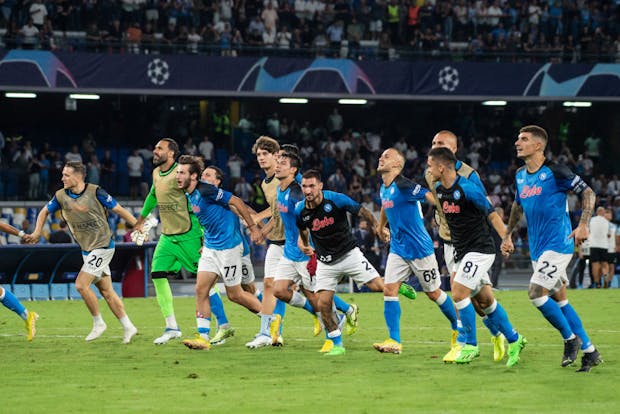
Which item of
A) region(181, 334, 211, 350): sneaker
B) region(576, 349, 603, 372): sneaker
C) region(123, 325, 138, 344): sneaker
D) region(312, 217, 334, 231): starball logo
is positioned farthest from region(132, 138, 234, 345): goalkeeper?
region(576, 349, 603, 372): sneaker

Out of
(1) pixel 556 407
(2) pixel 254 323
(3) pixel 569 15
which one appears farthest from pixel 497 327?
(3) pixel 569 15

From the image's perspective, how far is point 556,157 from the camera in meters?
40.1

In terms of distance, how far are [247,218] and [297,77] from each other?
71.1 ft

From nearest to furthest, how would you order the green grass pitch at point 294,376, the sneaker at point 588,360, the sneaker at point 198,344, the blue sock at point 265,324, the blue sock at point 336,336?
1. the green grass pitch at point 294,376
2. the sneaker at point 588,360
3. the blue sock at point 336,336
4. the sneaker at point 198,344
5. the blue sock at point 265,324

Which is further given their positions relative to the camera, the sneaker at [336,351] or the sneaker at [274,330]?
the sneaker at [274,330]

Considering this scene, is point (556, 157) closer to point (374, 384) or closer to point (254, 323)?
point (254, 323)

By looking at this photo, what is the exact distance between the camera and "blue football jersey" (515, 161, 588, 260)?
11055 millimetres

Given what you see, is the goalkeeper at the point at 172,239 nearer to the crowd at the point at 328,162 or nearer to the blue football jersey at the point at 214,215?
the blue football jersey at the point at 214,215

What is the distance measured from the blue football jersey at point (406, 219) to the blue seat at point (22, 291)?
13.2 meters

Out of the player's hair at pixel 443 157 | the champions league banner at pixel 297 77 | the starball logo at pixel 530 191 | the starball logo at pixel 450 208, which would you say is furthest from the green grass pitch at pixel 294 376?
the champions league banner at pixel 297 77

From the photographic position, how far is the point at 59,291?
24109 mm

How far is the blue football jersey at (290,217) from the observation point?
42.9ft

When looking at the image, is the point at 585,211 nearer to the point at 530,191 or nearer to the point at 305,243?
the point at 530,191

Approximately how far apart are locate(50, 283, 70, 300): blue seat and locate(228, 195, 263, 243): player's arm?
1160cm
